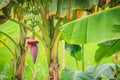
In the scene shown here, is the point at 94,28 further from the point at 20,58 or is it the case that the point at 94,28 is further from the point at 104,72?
the point at 20,58

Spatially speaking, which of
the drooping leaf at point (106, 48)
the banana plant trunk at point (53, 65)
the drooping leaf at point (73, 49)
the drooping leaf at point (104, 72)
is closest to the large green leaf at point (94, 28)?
the drooping leaf at point (106, 48)

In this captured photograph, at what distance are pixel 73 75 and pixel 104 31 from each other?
22.9 inches

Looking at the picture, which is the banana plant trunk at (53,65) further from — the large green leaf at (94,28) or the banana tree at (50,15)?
the large green leaf at (94,28)

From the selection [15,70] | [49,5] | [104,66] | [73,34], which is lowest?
[15,70]

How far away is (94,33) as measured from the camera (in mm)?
1573

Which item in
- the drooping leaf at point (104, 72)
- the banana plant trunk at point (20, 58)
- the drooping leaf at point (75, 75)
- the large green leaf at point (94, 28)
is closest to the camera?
the large green leaf at point (94, 28)

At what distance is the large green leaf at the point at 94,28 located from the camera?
1.55 m

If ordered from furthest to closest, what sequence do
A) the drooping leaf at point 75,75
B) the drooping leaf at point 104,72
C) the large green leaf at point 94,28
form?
the drooping leaf at point 104,72, the drooping leaf at point 75,75, the large green leaf at point 94,28

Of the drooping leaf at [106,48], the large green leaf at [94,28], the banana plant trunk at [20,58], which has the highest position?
the large green leaf at [94,28]

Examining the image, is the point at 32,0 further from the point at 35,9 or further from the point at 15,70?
the point at 15,70

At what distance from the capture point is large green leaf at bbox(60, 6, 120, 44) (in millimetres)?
1552

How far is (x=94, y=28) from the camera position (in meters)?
1.60

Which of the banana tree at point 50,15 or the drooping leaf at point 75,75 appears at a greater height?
the banana tree at point 50,15

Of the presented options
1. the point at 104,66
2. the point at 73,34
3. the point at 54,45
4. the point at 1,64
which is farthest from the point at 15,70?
the point at 1,64
